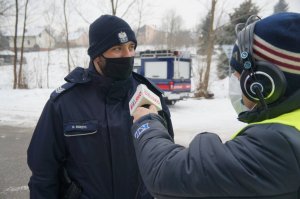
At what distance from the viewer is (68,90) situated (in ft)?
7.33

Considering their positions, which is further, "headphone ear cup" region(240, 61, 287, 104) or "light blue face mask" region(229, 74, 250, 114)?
"light blue face mask" region(229, 74, 250, 114)

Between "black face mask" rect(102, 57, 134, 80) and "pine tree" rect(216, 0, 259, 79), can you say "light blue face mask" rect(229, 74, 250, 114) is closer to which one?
"black face mask" rect(102, 57, 134, 80)

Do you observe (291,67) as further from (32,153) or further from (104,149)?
(32,153)

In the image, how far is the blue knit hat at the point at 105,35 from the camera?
7.86ft

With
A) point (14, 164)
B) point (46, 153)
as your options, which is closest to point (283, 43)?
point (46, 153)

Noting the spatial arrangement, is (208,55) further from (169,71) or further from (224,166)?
(224,166)

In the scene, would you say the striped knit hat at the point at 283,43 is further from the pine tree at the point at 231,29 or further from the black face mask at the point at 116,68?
the pine tree at the point at 231,29

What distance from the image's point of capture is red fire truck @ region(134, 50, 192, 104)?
1364 centimetres

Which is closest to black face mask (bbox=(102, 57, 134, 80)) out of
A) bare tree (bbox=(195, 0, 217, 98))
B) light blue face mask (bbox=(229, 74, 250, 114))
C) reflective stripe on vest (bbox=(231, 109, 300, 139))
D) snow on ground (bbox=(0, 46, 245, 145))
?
light blue face mask (bbox=(229, 74, 250, 114))

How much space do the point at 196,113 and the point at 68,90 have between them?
32.9 ft

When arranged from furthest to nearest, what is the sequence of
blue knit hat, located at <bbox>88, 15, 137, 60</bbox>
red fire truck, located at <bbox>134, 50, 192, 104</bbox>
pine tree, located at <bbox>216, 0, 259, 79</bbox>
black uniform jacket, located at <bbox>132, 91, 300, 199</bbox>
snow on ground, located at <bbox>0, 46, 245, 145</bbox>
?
pine tree, located at <bbox>216, 0, 259, 79</bbox>
red fire truck, located at <bbox>134, 50, 192, 104</bbox>
snow on ground, located at <bbox>0, 46, 245, 145</bbox>
blue knit hat, located at <bbox>88, 15, 137, 60</bbox>
black uniform jacket, located at <bbox>132, 91, 300, 199</bbox>

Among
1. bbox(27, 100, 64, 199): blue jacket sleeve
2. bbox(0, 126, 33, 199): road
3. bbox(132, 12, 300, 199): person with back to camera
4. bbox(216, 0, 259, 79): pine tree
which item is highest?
bbox(216, 0, 259, 79): pine tree

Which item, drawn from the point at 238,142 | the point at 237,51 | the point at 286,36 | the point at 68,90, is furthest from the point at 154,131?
the point at 68,90

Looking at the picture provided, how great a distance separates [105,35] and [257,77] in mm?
1372
